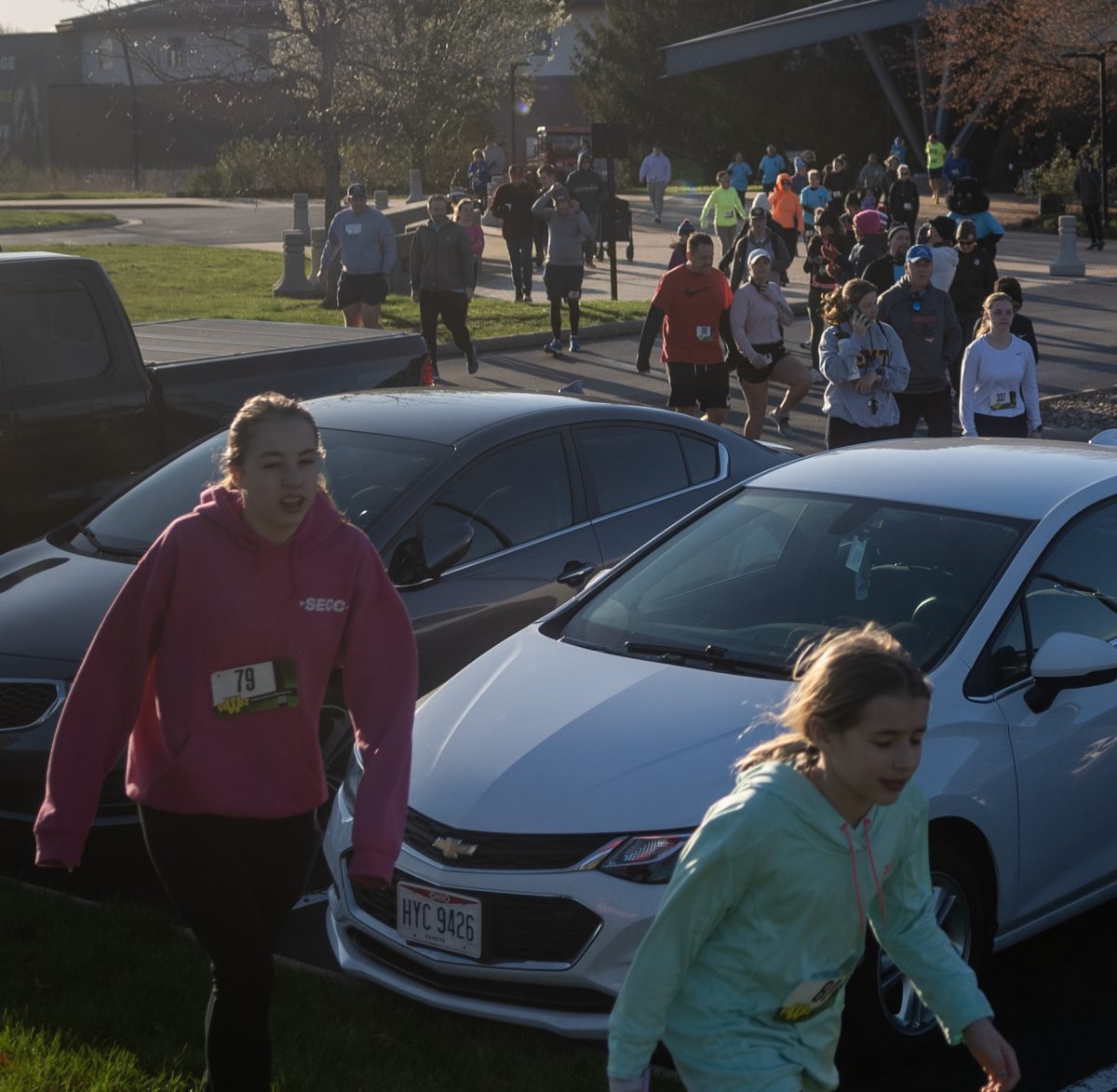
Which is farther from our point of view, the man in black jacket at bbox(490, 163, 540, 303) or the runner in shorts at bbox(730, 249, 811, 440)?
the man in black jacket at bbox(490, 163, 540, 303)

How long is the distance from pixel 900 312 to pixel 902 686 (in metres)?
9.21

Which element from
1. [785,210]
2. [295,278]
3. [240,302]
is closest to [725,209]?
[785,210]

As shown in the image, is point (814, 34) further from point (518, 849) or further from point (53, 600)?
point (518, 849)

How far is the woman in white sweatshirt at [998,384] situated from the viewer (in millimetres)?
10555

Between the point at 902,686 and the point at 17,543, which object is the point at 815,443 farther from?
the point at 902,686

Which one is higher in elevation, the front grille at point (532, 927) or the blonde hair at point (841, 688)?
the blonde hair at point (841, 688)

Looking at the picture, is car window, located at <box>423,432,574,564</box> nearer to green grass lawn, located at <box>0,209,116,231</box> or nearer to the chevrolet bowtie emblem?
the chevrolet bowtie emblem

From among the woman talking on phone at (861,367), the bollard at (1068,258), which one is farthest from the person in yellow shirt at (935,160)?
the woman talking on phone at (861,367)

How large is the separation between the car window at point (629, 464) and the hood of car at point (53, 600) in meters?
2.06

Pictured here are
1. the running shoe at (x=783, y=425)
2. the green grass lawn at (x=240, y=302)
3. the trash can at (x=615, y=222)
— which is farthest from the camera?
the trash can at (x=615, y=222)

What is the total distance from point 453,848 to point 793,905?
Result: 1749 millimetres

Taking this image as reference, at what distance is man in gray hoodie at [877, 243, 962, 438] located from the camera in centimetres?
1169

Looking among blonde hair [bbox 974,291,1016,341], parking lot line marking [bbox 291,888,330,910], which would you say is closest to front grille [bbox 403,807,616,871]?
parking lot line marking [bbox 291,888,330,910]

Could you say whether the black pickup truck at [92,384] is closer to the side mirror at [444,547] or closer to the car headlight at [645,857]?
the side mirror at [444,547]
